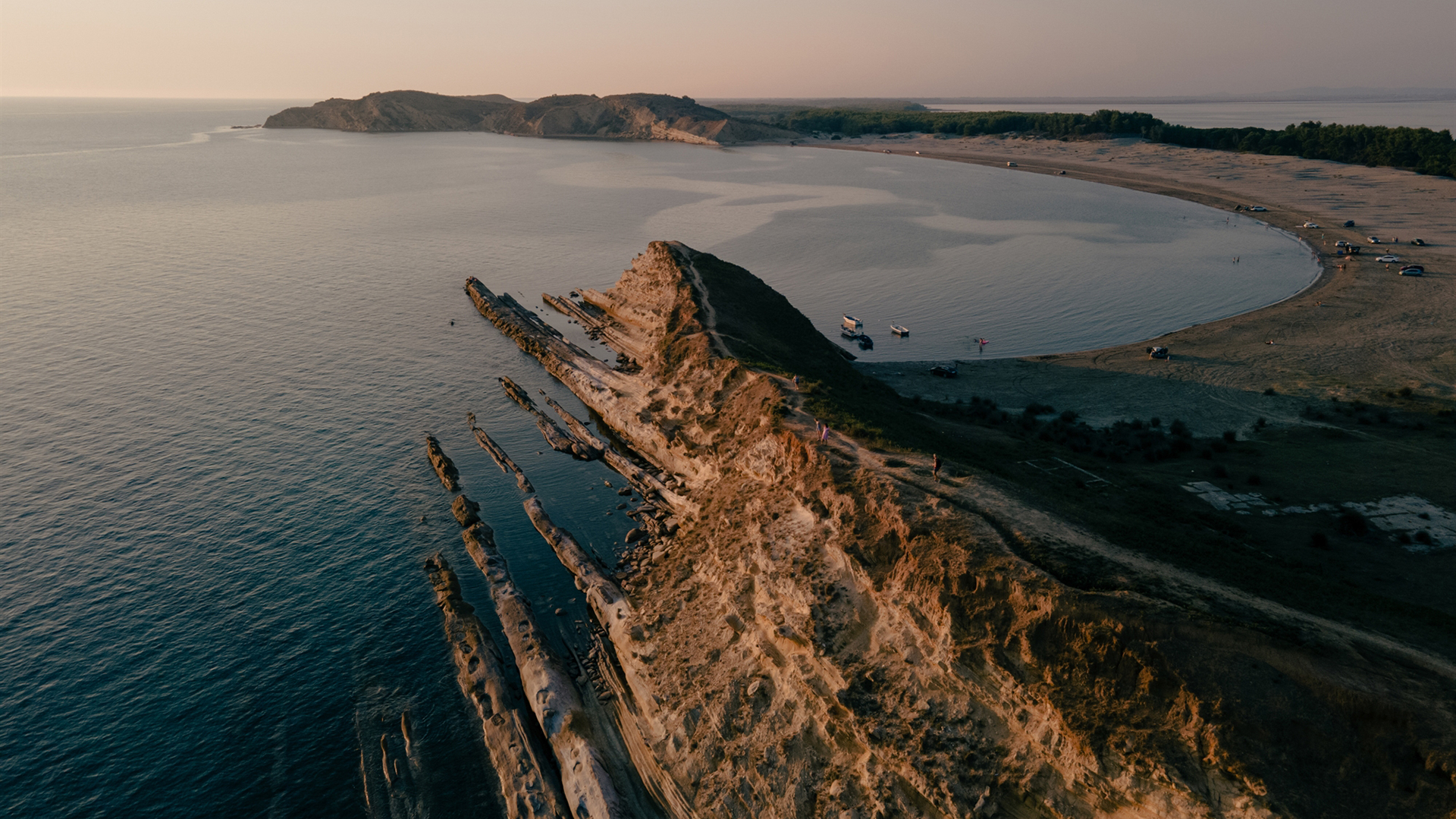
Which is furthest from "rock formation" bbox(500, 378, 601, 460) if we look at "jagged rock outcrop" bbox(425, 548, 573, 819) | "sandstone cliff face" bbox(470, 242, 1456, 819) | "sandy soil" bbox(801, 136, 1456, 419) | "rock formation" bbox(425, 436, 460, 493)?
"sandy soil" bbox(801, 136, 1456, 419)

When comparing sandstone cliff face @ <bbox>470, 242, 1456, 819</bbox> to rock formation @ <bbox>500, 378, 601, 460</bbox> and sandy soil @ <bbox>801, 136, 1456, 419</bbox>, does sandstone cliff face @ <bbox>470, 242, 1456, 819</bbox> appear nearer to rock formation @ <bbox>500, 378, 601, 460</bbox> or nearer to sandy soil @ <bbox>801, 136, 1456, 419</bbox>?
rock formation @ <bbox>500, 378, 601, 460</bbox>

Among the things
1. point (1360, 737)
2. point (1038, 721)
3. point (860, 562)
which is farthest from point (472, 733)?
point (1360, 737)

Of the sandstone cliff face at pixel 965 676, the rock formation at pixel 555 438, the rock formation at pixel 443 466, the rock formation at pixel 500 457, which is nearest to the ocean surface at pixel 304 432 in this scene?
the rock formation at pixel 443 466

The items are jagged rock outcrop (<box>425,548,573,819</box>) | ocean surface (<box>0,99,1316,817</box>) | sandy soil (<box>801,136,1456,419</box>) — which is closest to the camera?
jagged rock outcrop (<box>425,548,573,819</box>)

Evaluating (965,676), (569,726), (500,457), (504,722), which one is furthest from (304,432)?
(965,676)

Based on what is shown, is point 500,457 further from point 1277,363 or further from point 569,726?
point 1277,363
